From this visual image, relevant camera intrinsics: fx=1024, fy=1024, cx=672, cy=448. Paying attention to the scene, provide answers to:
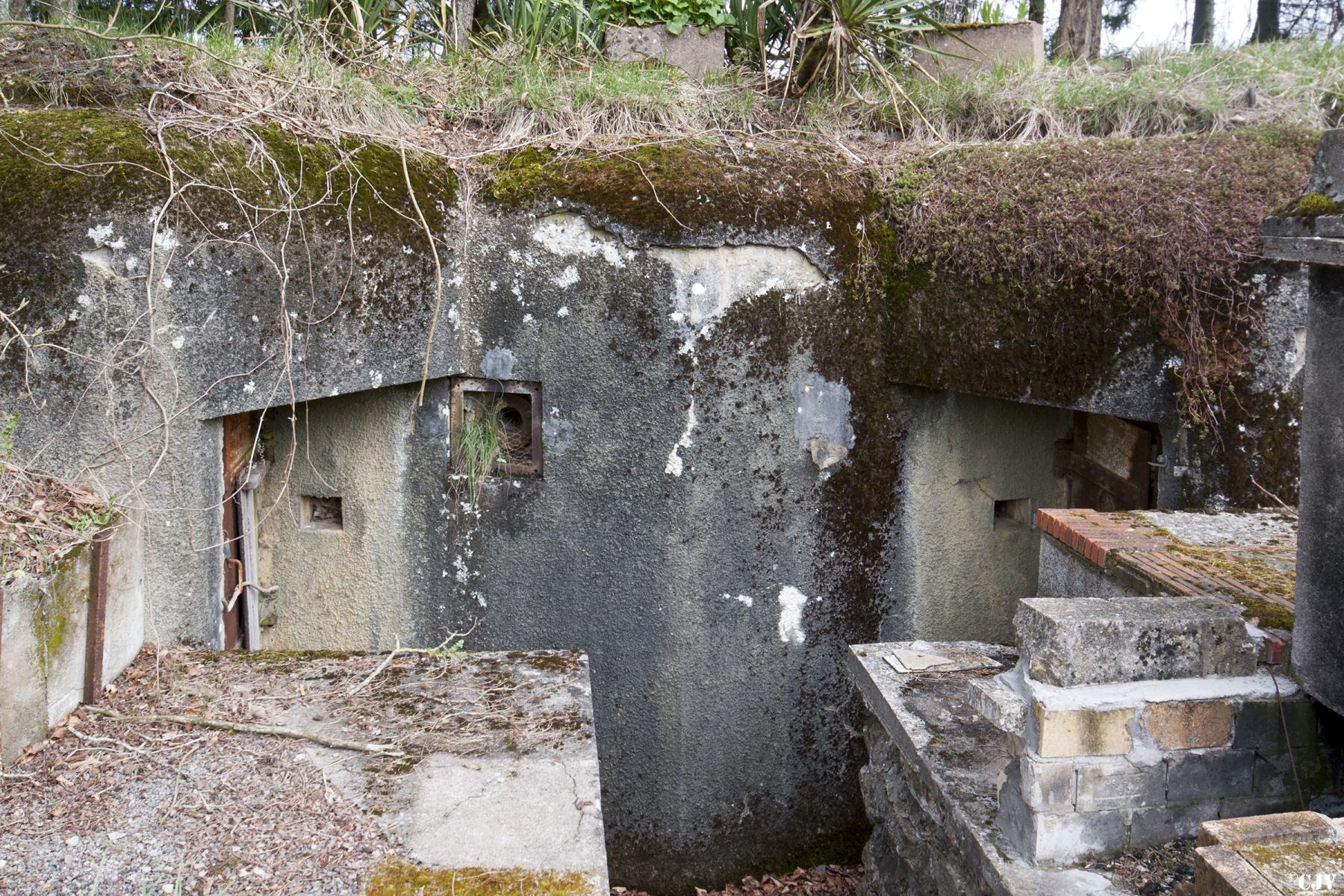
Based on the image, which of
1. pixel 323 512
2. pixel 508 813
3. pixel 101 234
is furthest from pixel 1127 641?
pixel 323 512

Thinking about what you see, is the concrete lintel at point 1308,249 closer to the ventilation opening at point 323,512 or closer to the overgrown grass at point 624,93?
the overgrown grass at point 624,93

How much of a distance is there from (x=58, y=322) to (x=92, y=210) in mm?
361

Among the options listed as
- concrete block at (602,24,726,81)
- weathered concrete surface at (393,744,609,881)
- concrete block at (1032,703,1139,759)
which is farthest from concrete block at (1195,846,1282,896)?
concrete block at (602,24,726,81)

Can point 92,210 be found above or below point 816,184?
below

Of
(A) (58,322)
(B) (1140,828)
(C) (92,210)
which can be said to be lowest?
(B) (1140,828)

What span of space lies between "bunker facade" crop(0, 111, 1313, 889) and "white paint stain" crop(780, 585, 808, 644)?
0.5 inches

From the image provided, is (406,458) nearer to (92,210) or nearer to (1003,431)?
(92,210)

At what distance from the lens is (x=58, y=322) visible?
124 inches

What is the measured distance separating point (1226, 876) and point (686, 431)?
9.24 feet

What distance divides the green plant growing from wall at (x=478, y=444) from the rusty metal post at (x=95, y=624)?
70.2 inches

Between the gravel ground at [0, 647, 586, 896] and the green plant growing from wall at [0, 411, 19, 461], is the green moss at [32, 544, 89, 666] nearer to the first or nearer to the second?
the gravel ground at [0, 647, 586, 896]

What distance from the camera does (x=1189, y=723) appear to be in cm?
240

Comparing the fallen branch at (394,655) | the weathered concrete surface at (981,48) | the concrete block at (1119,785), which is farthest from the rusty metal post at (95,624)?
the weathered concrete surface at (981,48)

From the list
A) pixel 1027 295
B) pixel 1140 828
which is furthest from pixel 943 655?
pixel 1027 295
